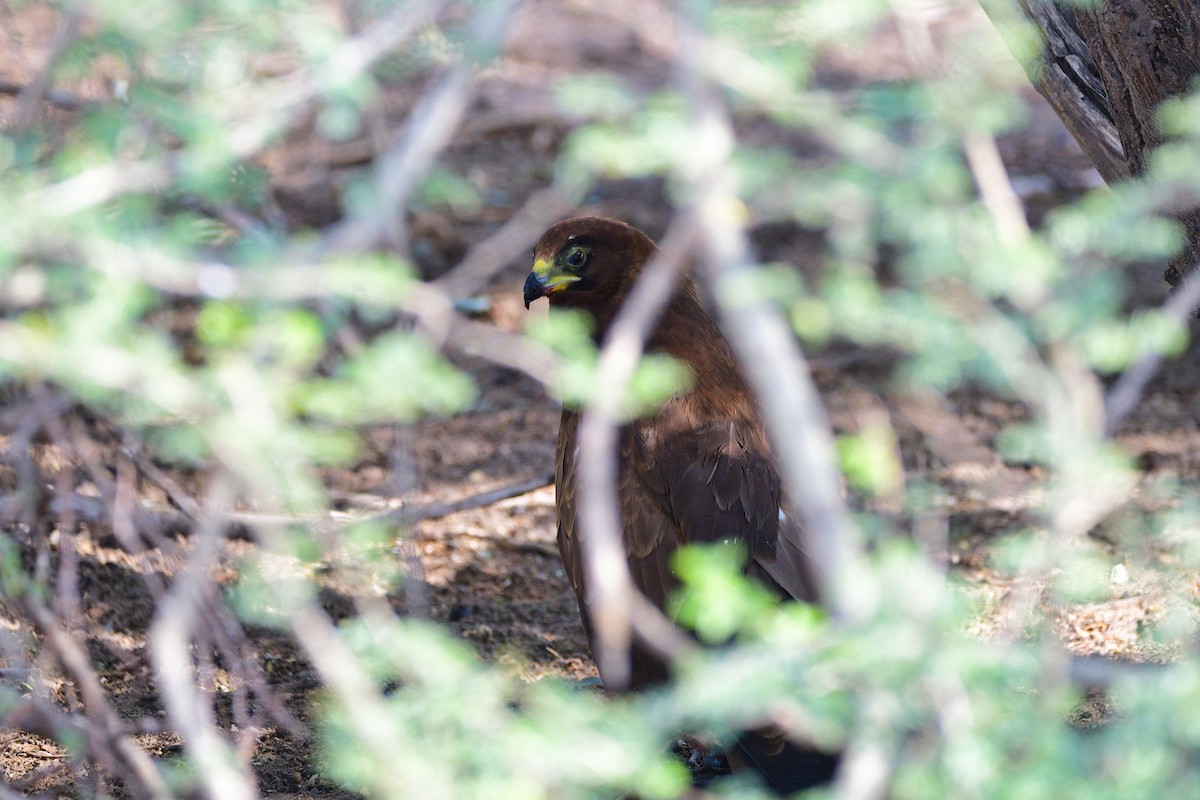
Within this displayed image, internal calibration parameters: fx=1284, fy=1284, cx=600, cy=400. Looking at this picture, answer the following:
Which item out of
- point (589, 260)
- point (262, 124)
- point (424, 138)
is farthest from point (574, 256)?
point (424, 138)

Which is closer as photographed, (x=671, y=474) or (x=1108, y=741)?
(x=1108, y=741)

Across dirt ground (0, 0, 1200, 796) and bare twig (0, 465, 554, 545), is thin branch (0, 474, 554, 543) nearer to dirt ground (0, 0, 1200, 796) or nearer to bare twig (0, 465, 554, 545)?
bare twig (0, 465, 554, 545)

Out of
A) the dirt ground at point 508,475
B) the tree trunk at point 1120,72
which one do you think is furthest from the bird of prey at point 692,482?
the tree trunk at point 1120,72

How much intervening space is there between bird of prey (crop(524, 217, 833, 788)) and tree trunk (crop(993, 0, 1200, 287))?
1224 millimetres

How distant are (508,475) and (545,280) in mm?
1623

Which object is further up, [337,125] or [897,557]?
[337,125]

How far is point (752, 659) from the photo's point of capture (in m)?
1.89

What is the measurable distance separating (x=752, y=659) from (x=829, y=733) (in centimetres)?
18

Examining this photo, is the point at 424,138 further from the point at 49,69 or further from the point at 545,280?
the point at 545,280

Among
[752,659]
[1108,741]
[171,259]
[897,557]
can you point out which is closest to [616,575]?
[752,659]

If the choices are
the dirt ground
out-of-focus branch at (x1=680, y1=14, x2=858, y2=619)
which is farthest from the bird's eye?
out-of-focus branch at (x1=680, y1=14, x2=858, y2=619)

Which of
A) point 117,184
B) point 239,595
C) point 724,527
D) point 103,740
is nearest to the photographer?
point 117,184

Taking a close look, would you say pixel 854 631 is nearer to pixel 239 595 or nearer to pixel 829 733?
pixel 829 733

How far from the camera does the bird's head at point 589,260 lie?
4195mm
